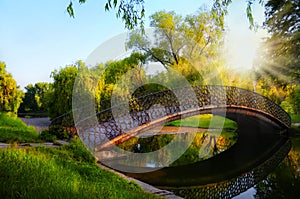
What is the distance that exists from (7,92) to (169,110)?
677 cm

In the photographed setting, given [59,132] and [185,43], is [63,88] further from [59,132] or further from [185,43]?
[185,43]

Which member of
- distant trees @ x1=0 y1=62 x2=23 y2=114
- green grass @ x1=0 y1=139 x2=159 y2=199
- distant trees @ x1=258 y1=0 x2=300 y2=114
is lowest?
green grass @ x1=0 y1=139 x2=159 y2=199

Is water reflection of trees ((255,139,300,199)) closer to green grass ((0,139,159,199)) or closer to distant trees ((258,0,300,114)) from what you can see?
green grass ((0,139,159,199))

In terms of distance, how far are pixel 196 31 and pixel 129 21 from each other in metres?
15.9

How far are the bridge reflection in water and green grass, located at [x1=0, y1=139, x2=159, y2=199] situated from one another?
6.34 ft

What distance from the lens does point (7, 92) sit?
11.4 metres

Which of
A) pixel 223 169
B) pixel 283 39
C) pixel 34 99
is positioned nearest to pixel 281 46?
pixel 283 39

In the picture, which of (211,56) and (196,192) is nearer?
(196,192)

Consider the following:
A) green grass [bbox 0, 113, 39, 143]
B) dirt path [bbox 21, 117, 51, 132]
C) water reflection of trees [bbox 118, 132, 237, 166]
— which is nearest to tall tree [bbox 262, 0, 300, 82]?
water reflection of trees [bbox 118, 132, 237, 166]

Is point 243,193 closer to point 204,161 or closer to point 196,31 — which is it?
point 204,161

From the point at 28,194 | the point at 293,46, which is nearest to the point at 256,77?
the point at 293,46

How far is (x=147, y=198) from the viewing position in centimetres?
388

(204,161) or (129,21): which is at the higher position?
(129,21)

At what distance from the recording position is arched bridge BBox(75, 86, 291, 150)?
24.6ft
